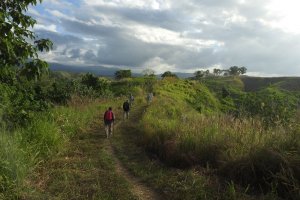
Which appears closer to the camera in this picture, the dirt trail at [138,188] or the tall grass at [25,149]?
the tall grass at [25,149]

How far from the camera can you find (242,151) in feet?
29.2

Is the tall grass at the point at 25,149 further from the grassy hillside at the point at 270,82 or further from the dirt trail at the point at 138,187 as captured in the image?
the grassy hillside at the point at 270,82

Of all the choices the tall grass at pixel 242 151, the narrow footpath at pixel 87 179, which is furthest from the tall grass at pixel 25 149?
the tall grass at pixel 242 151

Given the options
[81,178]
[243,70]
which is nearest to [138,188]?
[81,178]

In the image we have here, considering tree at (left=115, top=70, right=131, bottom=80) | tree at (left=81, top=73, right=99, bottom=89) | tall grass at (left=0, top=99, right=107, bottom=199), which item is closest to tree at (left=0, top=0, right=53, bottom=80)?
tall grass at (left=0, top=99, right=107, bottom=199)

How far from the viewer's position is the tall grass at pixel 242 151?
7504 millimetres

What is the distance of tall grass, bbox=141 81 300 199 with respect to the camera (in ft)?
24.6

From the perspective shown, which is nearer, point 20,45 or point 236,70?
point 20,45

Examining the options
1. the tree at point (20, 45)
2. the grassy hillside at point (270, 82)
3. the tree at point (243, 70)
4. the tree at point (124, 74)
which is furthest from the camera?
the tree at point (243, 70)

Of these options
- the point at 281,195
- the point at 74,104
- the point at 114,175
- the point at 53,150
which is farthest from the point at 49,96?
the point at 281,195

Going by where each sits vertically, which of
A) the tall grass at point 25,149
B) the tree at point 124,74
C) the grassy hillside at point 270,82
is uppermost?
the tree at point 124,74

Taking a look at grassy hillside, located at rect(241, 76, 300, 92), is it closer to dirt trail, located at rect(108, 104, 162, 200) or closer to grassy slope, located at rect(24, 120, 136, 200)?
grassy slope, located at rect(24, 120, 136, 200)

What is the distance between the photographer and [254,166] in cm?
833

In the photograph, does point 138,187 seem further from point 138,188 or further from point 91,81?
point 91,81
